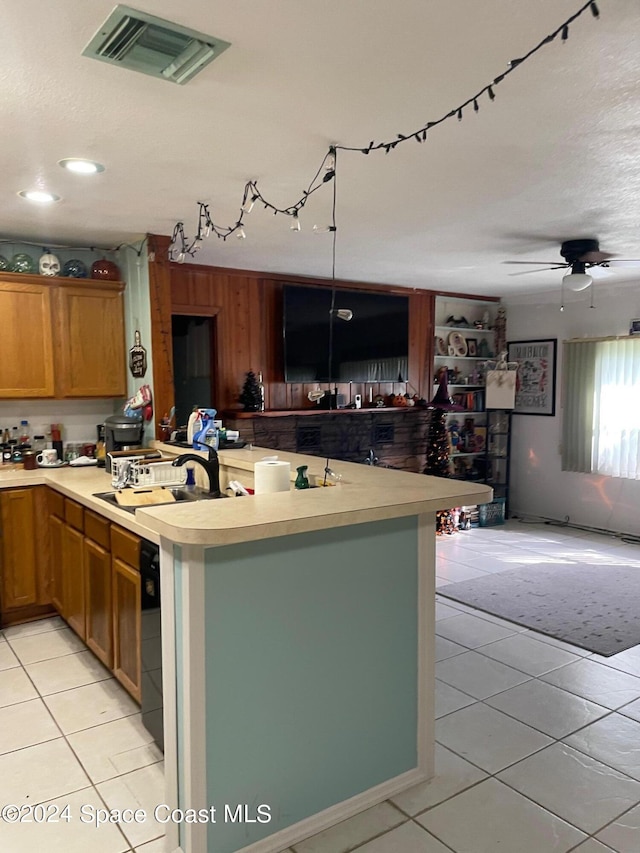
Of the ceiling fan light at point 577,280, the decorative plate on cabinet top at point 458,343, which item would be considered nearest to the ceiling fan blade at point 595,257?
the ceiling fan light at point 577,280

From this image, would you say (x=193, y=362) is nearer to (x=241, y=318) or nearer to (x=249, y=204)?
(x=241, y=318)

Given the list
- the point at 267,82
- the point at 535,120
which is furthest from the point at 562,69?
the point at 267,82

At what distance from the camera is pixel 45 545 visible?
3.78 m

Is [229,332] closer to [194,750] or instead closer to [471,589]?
[471,589]

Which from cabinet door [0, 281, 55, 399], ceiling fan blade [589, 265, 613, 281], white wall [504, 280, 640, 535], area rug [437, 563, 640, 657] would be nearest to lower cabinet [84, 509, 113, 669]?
cabinet door [0, 281, 55, 399]

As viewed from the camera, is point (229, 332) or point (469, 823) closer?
point (469, 823)

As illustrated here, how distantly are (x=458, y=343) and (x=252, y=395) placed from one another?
110 inches

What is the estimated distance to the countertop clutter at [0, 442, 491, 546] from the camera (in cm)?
177

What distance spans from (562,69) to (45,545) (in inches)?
140

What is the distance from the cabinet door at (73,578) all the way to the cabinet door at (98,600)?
0.08 meters

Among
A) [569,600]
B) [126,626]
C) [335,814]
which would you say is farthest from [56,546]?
[569,600]

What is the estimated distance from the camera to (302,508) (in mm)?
2018

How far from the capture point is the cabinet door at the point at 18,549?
3.66 meters

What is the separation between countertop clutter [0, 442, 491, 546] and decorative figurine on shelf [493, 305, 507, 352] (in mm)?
4658
